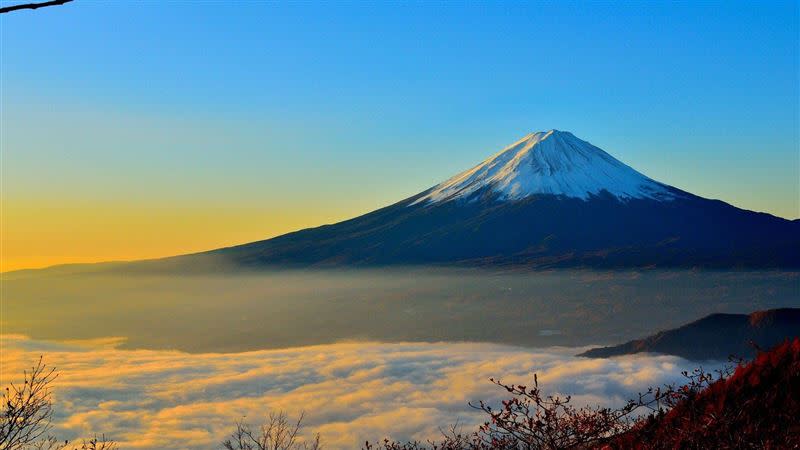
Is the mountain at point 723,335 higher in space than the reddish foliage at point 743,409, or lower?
lower

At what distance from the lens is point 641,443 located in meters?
13.6

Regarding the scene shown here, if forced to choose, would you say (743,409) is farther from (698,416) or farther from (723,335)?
(723,335)

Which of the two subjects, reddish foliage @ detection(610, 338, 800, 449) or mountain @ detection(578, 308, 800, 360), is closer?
reddish foliage @ detection(610, 338, 800, 449)

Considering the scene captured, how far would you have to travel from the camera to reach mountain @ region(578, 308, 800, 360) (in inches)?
6176

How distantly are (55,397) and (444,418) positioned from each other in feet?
269

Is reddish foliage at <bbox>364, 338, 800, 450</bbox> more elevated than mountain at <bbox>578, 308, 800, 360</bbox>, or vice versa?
reddish foliage at <bbox>364, 338, 800, 450</bbox>

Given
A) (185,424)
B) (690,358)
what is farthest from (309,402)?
(690,358)

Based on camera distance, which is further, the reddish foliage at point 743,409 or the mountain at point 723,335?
the mountain at point 723,335

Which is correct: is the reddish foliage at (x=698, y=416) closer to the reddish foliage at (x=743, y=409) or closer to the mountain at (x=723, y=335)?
the reddish foliage at (x=743, y=409)

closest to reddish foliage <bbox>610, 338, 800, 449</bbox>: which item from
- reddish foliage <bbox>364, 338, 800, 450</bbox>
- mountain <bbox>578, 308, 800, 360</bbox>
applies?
reddish foliage <bbox>364, 338, 800, 450</bbox>

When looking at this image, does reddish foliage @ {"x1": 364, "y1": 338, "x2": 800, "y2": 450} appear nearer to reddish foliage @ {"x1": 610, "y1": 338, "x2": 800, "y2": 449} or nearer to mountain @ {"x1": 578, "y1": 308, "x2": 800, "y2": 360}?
reddish foliage @ {"x1": 610, "y1": 338, "x2": 800, "y2": 449}

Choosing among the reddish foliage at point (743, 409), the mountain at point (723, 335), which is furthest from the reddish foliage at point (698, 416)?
the mountain at point (723, 335)

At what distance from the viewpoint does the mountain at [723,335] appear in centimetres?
15688

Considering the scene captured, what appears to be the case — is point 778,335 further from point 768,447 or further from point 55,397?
point 768,447
